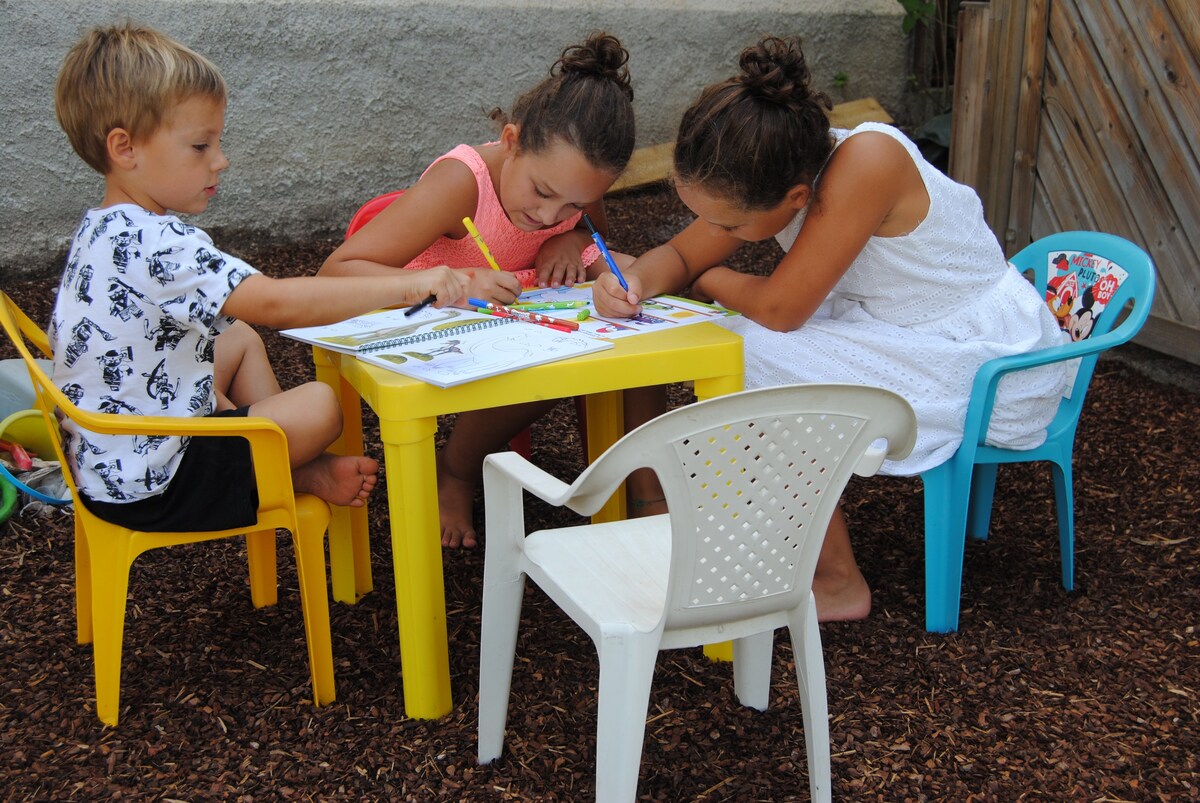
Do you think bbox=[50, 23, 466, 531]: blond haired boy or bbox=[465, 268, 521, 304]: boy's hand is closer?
bbox=[50, 23, 466, 531]: blond haired boy

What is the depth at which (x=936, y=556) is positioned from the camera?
2.50 meters

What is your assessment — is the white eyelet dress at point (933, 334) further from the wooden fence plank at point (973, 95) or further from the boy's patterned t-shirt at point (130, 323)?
the wooden fence plank at point (973, 95)

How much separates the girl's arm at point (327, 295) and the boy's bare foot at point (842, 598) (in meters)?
1.06

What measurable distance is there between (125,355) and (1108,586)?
89.3 inches

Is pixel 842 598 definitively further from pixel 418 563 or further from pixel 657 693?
pixel 418 563

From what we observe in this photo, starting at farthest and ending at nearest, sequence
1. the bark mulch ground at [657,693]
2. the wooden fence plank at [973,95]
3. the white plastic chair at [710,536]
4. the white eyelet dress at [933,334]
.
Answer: the wooden fence plank at [973,95] → the white eyelet dress at [933,334] → the bark mulch ground at [657,693] → the white plastic chair at [710,536]

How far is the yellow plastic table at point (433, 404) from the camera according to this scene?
6.51 ft

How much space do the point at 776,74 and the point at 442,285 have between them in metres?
0.78

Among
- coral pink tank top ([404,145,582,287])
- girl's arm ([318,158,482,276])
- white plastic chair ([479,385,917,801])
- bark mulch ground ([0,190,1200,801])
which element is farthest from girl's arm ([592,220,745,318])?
bark mulch ground ([0,190,1200,801])

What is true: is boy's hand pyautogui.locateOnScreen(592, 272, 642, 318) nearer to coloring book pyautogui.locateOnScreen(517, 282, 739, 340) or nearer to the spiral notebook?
coloring book pyautogui.locateOnScreen(517, 282, 739, 340)

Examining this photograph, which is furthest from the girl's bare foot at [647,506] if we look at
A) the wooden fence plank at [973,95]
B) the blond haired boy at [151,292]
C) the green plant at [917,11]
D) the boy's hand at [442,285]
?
the green plant at [917,11]

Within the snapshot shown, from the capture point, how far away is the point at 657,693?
2.35 metres

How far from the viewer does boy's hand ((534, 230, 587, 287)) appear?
283cm

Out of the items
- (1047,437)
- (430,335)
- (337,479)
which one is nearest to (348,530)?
(337,479)
